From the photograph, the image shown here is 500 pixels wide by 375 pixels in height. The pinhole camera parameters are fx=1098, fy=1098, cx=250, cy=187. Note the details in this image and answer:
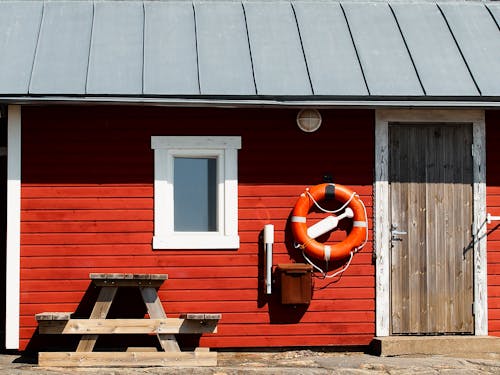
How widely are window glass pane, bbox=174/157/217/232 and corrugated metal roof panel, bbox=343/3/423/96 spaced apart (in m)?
1.99

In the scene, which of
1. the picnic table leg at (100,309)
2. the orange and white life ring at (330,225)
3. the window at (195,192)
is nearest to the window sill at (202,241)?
the window at (195,192)

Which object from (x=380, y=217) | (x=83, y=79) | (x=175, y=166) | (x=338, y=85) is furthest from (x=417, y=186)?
(x=83, y=79)

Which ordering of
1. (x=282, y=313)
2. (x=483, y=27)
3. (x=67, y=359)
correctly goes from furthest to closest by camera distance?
(x=483, y=27) → (x=282, y=313) → (x=67, y=359)

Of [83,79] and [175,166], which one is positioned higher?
[83,79]

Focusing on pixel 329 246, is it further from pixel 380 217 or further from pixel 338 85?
pixel 338 85

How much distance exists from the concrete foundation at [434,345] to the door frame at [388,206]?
239 mm

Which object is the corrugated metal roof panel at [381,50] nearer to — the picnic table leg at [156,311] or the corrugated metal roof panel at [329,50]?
the corrugated metal roof panel at [329,50]

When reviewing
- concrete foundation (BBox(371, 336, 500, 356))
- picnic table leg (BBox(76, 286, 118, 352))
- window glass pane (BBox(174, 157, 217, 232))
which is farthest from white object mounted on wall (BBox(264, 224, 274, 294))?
picnic table leg (BBox(76, 286, 118, 352))

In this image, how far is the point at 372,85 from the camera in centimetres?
1177

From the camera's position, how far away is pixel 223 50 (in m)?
12.2

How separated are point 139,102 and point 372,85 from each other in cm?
250

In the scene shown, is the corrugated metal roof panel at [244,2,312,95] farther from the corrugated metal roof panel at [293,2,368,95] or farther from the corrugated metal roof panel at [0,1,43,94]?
the corrugated metal roof panel at [0,1,43,94]

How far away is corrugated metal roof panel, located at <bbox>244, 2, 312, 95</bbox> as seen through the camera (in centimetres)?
1170

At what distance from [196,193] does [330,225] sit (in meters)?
1.50
